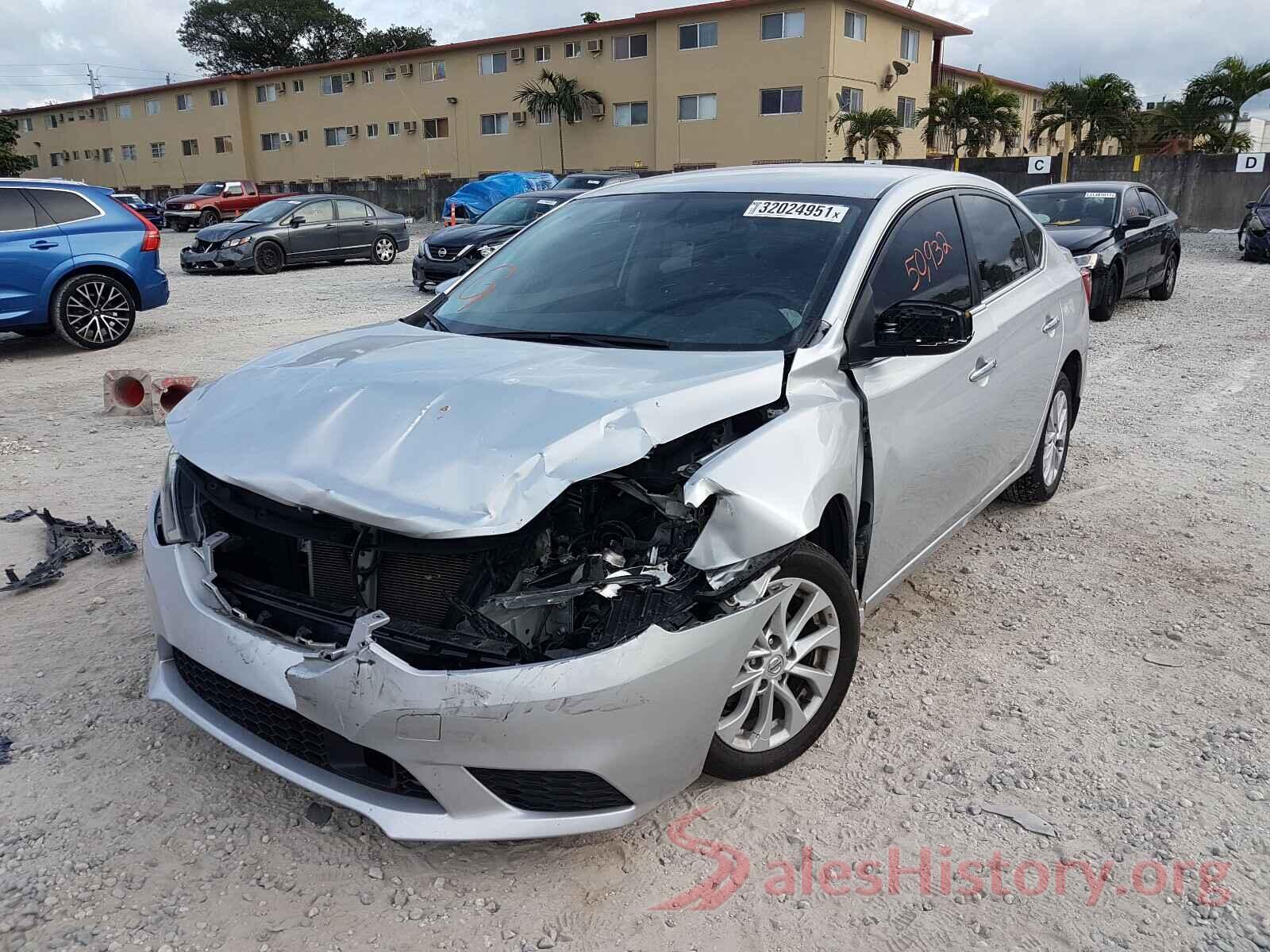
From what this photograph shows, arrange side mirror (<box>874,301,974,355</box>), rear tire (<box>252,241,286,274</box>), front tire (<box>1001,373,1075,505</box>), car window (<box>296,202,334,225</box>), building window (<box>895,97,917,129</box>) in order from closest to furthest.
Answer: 1. side mirror (<box>874,301,974,355</box>)
2. front tire (<box>1001,373,1075,505</box>)
3. rear tire (<box>252,241,286,274</box>)
4. car window (<box>296,202,334,225</box>)
5. building window (<box>895,97,917,129</box>)

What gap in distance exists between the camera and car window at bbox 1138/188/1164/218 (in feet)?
39.7

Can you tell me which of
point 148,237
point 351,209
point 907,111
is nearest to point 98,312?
point 148,237

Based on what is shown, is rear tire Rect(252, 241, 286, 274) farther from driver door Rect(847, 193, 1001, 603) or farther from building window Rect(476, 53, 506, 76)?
building window Rect(476, 53, 506, 76)

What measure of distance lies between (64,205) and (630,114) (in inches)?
1228

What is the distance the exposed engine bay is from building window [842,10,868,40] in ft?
116

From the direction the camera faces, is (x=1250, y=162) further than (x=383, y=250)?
Yes

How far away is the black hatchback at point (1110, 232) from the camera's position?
10.9 m

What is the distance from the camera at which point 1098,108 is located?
3266 cm

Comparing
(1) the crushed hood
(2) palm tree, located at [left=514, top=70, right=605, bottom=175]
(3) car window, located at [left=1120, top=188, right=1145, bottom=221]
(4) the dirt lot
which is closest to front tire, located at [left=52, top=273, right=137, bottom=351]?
(4) the dirt lot

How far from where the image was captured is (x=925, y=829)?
2.66 m

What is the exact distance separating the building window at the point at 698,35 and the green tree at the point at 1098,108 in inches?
471

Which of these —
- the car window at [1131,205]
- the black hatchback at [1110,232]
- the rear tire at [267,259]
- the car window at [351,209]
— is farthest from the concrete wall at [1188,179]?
the rear tire at [267,259]

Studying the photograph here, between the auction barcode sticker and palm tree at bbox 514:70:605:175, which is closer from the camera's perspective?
the auction barcode sticker

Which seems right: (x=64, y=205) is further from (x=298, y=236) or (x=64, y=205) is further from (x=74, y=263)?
(x=298, y=236)
